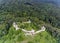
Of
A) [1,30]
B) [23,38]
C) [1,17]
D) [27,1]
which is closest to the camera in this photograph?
[23,38]

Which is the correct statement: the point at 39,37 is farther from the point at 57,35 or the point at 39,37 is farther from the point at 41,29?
the point at 57,35

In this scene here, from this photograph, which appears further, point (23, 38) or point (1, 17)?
point (1, 17)

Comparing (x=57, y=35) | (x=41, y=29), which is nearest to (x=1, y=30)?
(x=41, y=29)

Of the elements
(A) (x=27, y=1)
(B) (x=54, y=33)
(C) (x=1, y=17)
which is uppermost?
(B) (x=54, y=33)

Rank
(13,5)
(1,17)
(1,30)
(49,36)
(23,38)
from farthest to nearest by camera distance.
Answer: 1. (13,5)
2. (1,17)
3. (1,30)
4. (49,36)
5. (23,38)

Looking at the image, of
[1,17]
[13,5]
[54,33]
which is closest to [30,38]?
[54,33]

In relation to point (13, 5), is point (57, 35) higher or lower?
higher

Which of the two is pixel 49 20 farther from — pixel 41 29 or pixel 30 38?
pixel 30 38
